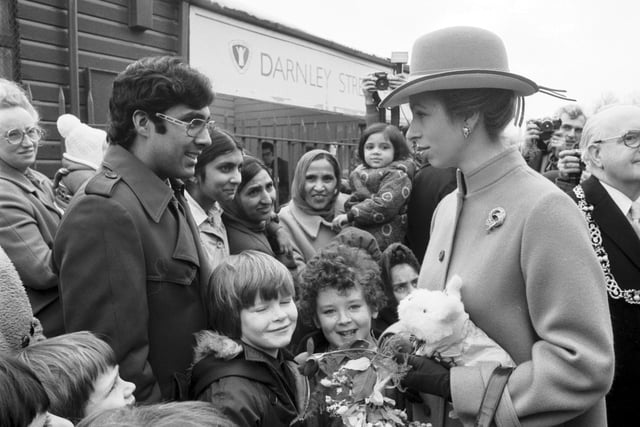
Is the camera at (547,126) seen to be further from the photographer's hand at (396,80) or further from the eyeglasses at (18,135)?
the eyeglasses at (18,135)

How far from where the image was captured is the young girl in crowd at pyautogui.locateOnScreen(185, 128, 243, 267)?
9.61 ft

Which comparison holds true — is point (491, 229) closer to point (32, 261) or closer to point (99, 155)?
point (32, 261)

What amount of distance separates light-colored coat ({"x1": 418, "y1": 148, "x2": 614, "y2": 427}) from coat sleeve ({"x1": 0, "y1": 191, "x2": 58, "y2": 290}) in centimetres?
174

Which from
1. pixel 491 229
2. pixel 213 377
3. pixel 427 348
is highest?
pixel 491 229

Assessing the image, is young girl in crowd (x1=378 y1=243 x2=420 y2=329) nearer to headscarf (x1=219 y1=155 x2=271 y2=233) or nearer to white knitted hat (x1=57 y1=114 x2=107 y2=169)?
headscarf (x1=219 y1=155 x2=271 y2=233)

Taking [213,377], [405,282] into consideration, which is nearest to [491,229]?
[213,377]

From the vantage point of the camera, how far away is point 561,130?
4.51 m

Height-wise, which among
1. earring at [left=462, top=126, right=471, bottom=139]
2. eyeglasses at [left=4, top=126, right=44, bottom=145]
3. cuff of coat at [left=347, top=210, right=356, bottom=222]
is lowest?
cuff of coat at [left=347, top=210, right=356, bottom=222]

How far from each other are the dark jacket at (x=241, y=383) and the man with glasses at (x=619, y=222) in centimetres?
167

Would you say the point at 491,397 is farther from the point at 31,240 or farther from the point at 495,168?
the point at 31,240

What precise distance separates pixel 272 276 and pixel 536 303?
1051 mm

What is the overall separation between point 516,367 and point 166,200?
4.03 ft

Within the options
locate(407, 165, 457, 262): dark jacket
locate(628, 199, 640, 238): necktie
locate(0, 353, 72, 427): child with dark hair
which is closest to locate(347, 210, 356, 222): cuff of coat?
locate(407, 165, 457, 262): dark jacket

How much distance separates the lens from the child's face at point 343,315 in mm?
2617
